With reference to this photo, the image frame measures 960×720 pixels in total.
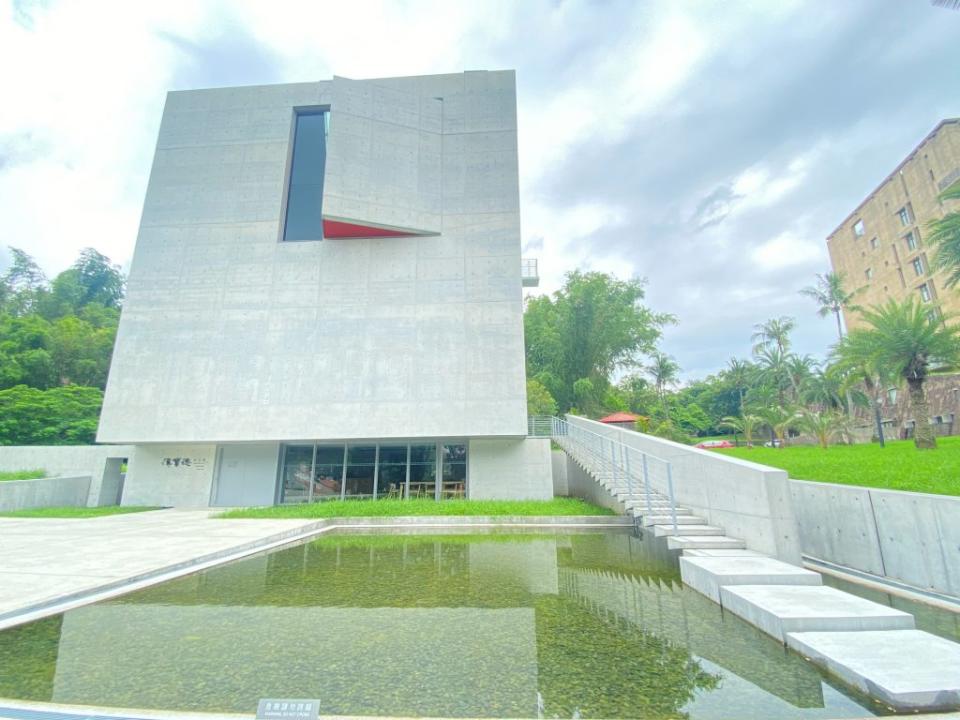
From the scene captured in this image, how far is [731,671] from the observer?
2.78m

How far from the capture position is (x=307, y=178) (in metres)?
16.4

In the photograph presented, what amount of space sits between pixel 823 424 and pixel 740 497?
69.1 feet

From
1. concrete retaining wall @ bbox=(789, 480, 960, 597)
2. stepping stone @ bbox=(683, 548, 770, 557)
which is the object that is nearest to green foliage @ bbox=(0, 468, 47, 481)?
stepping stone @ bbox=(683, 548, 770, 557)

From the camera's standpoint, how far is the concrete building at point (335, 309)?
45.8 feet

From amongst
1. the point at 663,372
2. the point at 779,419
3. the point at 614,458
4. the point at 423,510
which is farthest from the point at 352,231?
the point at 663,372

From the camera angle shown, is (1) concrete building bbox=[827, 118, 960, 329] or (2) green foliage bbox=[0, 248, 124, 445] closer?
(2) green foliage bbox=[0, 248, 124, 445]

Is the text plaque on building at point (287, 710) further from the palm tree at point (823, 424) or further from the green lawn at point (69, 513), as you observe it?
the palm tree at point (823, 424)

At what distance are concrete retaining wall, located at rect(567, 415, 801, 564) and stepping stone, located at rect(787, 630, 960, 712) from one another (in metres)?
2.09

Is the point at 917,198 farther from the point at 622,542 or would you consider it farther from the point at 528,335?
the point at 622,542

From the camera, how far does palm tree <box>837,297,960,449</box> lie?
13.2 meters

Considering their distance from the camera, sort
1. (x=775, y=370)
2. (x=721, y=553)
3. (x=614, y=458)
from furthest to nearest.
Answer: (x=775, y=370) < (x=614, y=458) < (x=721, y=553)

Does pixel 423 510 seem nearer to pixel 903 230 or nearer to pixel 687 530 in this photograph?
pixel 687 530

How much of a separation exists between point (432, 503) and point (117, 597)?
829 cm

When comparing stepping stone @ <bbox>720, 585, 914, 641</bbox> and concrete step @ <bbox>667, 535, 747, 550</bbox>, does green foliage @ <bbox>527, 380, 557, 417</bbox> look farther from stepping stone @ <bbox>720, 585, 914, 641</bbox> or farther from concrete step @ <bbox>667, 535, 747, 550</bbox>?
stepping stone @ <bbox>720, 585, 914, 641</bbox>
